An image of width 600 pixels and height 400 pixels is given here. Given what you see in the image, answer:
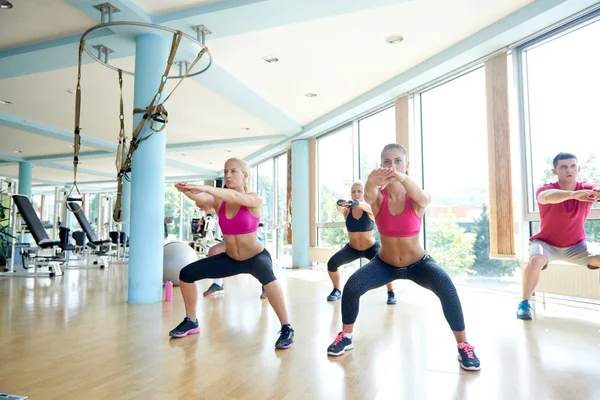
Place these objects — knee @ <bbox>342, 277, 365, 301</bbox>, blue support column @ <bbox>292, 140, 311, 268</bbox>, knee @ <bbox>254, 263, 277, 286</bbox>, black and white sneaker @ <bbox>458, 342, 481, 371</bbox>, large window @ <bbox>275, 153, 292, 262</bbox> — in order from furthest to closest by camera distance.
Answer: large window @ <bbox>275, 153, 292, 262</bbox>, blue support column @ <bbox>292, 140, 311, 268</bbox>, knee @ <bbox>254, 263, 277, 286</bbox>, knee @ <bbox>342, 277, 365, 301</bbox>, black and white sneaker @ <bbox>458, 342, 481, 371</bbox>

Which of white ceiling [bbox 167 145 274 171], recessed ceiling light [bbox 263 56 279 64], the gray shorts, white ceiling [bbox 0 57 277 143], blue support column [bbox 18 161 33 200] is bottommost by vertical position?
the gray shorts

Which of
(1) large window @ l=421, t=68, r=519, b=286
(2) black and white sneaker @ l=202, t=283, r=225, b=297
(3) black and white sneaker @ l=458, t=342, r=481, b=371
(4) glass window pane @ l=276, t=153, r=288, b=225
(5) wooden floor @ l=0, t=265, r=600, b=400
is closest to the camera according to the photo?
(5) wooden floor @ l=0, t=265, r=600, b=400

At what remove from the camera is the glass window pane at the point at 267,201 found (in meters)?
10.5

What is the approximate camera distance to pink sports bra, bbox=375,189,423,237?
213 cm

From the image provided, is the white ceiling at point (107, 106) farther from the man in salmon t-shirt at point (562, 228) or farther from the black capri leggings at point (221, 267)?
the man in salmon t-shirt at point (562, 228)

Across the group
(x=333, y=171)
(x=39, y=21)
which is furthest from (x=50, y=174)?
(x=39, y=21)

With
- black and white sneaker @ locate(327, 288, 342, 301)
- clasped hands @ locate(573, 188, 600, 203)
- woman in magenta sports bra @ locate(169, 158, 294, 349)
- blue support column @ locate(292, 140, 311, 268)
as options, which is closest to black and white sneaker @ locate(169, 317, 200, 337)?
woman in magenta sports bra @ locate(169, 158, 294, 349)

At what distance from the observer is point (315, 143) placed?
320 inches

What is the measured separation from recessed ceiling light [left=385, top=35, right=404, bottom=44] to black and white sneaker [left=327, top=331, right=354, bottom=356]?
330cm

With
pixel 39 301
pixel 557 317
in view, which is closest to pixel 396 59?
pixel 557 317

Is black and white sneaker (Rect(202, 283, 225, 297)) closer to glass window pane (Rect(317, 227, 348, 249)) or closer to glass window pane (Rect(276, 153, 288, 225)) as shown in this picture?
glass window pane (Rect(317, 227, 348, 249))

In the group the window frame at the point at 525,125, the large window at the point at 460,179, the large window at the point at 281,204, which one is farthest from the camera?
the large window at the point at 281,204

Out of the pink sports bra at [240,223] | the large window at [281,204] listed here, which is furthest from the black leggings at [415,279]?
the large window at [281,204]

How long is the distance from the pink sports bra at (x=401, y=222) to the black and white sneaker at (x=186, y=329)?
1.31 m
